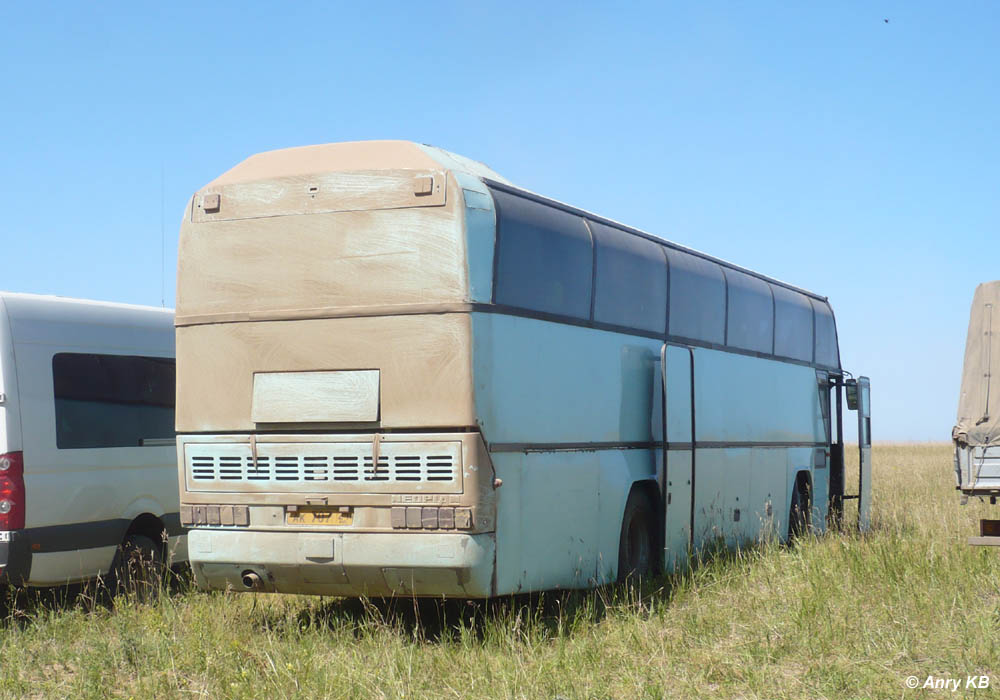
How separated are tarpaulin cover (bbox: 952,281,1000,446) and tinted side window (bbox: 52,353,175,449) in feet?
26.0

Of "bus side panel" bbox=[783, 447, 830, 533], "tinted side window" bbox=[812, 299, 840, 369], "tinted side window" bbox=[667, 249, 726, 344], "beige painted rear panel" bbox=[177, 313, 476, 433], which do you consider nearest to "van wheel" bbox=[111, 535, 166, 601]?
"beige painted rear panel" bbox=[177, 313, 476, 433]

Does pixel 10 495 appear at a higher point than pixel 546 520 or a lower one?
higher

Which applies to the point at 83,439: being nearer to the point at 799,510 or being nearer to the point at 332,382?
the point at 332,382

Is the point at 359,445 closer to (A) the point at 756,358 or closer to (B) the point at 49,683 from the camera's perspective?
(B) the point at 49,683

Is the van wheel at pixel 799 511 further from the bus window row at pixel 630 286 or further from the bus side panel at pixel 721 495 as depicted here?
the bus side panel at pixel 721 495

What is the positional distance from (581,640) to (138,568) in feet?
16.5

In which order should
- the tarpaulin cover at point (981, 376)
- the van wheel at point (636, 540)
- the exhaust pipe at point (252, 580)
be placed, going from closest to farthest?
1. the exhaust pipe at point (252, 580)
2. the van wheel at point (636, 540)
3. the tarpaulin cover at point (981, 376)

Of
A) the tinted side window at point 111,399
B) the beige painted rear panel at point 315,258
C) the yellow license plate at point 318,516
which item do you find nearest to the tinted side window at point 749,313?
the beige painted rear panel at point 315,258

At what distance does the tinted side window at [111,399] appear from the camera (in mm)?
10930

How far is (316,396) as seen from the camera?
899 cm

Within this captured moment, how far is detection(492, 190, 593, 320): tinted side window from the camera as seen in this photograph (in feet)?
30.3

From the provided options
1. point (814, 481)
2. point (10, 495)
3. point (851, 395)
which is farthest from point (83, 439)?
point (851, 395)

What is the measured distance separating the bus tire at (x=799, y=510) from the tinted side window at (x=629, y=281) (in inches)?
204

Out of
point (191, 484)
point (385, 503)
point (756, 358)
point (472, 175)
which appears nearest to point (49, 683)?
point (191, 484)
